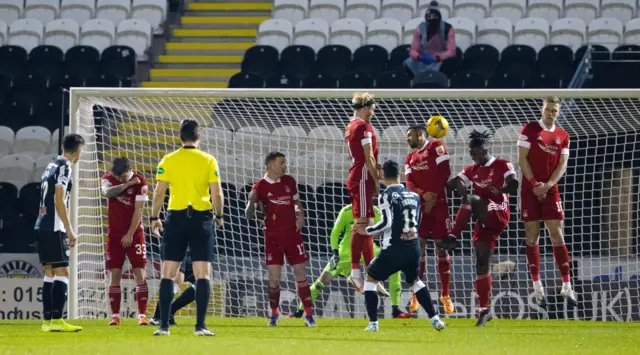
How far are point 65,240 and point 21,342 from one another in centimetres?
149

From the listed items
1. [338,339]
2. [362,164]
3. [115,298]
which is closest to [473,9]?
[362,164]

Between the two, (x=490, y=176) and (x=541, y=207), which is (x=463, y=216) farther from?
(x=541, y=207)

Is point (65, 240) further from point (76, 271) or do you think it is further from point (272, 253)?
point (76, 271)

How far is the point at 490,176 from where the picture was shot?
11.9 meters

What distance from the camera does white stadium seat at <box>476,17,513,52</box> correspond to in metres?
19.6

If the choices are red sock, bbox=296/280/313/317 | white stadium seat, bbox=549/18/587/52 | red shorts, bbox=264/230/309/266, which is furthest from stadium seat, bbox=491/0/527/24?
red sock, bbox=296/280/313/317

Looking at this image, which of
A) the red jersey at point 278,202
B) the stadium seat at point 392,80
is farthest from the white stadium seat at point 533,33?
the red jersey at point 278,202

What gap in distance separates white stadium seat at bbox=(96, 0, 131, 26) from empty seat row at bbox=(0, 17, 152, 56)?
2.27 feet

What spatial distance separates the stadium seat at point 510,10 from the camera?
20.7 meters

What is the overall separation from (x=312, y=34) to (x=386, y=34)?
126cm

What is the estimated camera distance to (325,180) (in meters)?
15.1

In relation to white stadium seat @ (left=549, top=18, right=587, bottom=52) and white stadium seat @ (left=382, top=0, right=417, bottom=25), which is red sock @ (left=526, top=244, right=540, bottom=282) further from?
white stadium seat @ (left=382, top=0, right=417, bottom=25)

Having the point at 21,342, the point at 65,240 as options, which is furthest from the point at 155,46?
the point at 21,342

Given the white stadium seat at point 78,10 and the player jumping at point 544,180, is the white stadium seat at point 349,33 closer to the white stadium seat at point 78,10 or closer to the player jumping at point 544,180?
the white stadium seat at point 78,10
